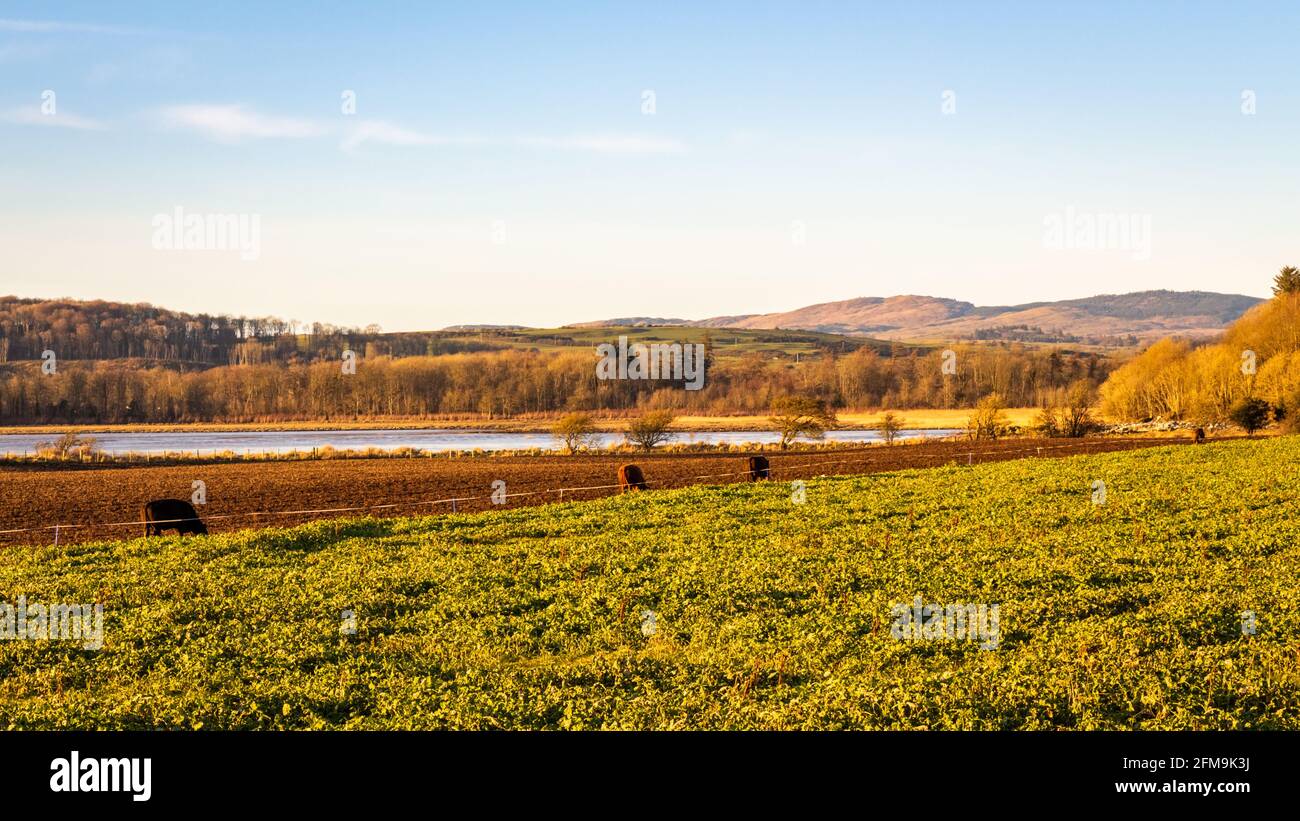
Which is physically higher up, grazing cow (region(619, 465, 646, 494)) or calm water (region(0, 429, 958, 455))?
grazing cow (region(619, 465, 646, 494))

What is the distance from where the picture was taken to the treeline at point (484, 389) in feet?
474

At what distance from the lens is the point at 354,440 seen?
102688mm

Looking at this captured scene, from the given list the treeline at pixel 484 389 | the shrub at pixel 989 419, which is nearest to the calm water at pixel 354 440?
the shrub at pixel 989 419

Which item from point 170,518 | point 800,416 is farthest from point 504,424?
point 170,518

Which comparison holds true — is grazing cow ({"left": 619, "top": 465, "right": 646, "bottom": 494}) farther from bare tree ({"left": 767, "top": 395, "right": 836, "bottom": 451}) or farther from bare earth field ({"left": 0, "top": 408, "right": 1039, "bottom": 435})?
bare earth field ({"left": 0, "top": 408, "right": 1039, "bottom": 435})

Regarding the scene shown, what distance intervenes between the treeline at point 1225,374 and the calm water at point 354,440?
16.6 meters

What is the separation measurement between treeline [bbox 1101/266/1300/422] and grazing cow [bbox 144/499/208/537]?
62993 mm

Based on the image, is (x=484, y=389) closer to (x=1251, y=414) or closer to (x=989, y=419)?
(x=989, y=419)

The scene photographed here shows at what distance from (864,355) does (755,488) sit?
558 feet

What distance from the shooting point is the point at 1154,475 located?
3164 centimetres

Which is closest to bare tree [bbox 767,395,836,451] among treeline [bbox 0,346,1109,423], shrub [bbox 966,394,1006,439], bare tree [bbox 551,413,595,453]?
shrub [bbox 966,394,1006,439]

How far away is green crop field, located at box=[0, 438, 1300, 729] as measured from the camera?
1009cm
